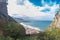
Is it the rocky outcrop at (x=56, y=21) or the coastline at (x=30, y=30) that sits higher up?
the rocky outcrop at (x=56, y=21)

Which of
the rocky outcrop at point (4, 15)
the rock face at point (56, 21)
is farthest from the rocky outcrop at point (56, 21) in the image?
the rocky outcrop at point (4, 15)

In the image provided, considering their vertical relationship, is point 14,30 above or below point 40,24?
below

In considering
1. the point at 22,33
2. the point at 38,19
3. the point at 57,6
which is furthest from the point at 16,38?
the point at 57,6

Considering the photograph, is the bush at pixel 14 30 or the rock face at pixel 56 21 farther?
the rock face at pixel 56 21

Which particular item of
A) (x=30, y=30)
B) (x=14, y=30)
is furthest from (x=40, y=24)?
(x=14, y=30)

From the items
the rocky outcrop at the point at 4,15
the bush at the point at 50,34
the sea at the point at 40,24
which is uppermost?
the rocky outcrop at the point at 4,15

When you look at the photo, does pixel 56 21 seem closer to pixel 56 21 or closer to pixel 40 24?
pixel 56 21

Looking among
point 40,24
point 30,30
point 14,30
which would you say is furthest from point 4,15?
point 40,24

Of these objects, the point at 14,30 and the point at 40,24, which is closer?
the point at 14,30

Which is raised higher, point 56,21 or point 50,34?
point 56,21

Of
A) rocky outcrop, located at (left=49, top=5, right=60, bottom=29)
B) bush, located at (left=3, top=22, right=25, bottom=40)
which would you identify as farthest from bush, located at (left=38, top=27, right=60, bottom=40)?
bush, located at (left=3, top=22, right=25, bottom=40)

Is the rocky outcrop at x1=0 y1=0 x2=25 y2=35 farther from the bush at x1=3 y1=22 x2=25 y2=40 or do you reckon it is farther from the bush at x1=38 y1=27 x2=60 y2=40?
the bush at x1=38 y1=27 x2=60 y2=40

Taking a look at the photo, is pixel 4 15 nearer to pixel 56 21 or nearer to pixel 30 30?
pixel 30 30

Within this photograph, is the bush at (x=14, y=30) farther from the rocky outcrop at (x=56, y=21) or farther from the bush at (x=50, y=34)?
the rocky outcrop at (x=56, y=21)
